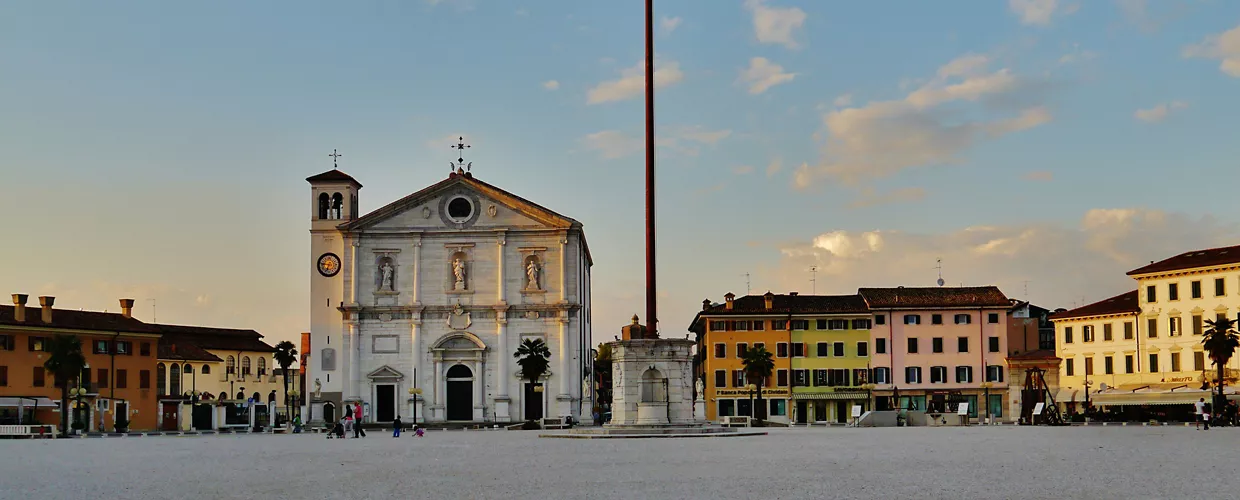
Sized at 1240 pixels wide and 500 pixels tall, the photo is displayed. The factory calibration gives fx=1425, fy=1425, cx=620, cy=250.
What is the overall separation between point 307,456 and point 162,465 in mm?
4111

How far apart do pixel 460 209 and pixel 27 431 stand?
86.2ft

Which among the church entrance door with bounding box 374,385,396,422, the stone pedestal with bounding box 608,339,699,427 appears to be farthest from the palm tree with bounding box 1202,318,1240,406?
the church entrance door with bounding box 374,385,396,422

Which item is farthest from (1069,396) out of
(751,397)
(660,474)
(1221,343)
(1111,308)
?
(660,474)

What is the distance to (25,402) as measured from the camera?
226 ft

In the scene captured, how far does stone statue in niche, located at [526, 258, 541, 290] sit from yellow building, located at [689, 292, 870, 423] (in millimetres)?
16428

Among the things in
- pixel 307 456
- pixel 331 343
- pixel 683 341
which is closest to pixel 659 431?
pixel 683 341

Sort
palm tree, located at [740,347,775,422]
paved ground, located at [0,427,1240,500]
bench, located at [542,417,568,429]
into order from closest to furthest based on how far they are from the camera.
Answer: paved ground, located at [0,427,1240,500] < bench, located at [542,417,568,429] < palm tree, located at [740,347,775,422]

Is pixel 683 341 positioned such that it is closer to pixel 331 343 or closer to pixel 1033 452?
pixel 1033 452

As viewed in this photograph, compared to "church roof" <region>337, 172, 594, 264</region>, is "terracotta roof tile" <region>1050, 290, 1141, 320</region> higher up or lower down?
lower down

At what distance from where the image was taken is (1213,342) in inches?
2499

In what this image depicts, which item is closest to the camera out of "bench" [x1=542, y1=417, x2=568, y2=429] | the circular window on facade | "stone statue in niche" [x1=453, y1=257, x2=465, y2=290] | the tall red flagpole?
the tall red flagpole

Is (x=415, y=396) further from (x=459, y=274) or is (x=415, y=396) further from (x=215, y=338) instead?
(x=215, y=338)

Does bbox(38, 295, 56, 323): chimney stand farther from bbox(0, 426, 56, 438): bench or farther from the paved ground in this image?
the paved ground

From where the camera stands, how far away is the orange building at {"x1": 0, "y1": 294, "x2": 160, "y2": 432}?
7012cm
